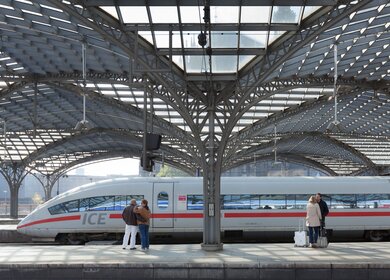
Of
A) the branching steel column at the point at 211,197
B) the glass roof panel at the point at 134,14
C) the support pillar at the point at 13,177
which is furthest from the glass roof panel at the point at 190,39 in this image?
the support pillar at the point at 13,177

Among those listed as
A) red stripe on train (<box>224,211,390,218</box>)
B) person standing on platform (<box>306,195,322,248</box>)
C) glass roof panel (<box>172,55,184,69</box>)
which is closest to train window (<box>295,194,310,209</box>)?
red stripe on train (<box>224,211,390,218</box>)

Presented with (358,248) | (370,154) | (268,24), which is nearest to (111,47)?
(268,24)

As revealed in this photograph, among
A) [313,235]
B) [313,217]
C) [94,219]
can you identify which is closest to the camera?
[313,217]

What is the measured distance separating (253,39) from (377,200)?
926 cm

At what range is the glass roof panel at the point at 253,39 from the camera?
18.6m

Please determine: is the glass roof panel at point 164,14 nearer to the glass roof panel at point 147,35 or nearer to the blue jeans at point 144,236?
the glass roof panel at point 147,35

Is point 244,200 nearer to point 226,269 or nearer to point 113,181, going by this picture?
point 113,181

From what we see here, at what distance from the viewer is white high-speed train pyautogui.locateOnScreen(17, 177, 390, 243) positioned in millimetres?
22406

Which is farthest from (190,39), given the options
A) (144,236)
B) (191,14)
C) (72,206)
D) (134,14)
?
(72,206)

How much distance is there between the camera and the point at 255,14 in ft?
56.5

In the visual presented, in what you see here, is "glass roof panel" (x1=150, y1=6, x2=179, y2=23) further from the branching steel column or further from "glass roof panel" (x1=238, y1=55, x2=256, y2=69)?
"glass roof panel" (x1=238, y1=55, x2=256, y2=69)

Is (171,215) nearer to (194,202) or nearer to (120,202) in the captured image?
(194,202)

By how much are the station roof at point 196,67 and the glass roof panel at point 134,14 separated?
0.04 m

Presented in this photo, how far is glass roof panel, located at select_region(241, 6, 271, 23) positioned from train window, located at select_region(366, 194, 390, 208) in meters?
9.86
